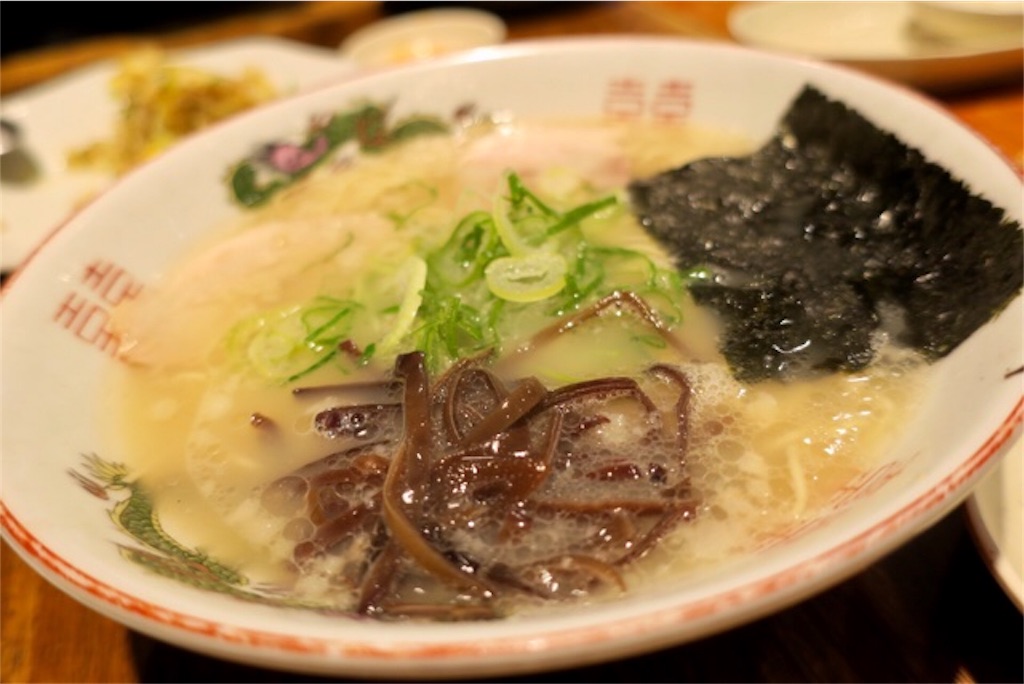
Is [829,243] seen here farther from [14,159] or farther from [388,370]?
[14,159]

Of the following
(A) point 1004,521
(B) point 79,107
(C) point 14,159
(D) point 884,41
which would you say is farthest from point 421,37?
(A) point 1004,521

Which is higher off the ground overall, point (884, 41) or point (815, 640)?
point (884, 41)

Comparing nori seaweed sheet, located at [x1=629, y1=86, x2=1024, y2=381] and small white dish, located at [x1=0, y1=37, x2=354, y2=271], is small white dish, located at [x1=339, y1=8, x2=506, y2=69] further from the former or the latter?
nori seaweed sheet, located at [x1=629, y1=86, x2=1024, y2=381]

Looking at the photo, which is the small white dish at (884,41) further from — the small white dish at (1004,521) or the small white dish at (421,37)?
the small white dish at (1004,521)

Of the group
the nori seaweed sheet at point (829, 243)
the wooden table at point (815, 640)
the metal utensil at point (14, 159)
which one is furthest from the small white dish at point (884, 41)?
the metal utensil at point (14, 159)

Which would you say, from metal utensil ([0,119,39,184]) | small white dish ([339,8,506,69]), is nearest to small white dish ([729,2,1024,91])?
small white dish ([339,8,506,69])

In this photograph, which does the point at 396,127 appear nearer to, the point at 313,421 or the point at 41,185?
the point at 313,421
